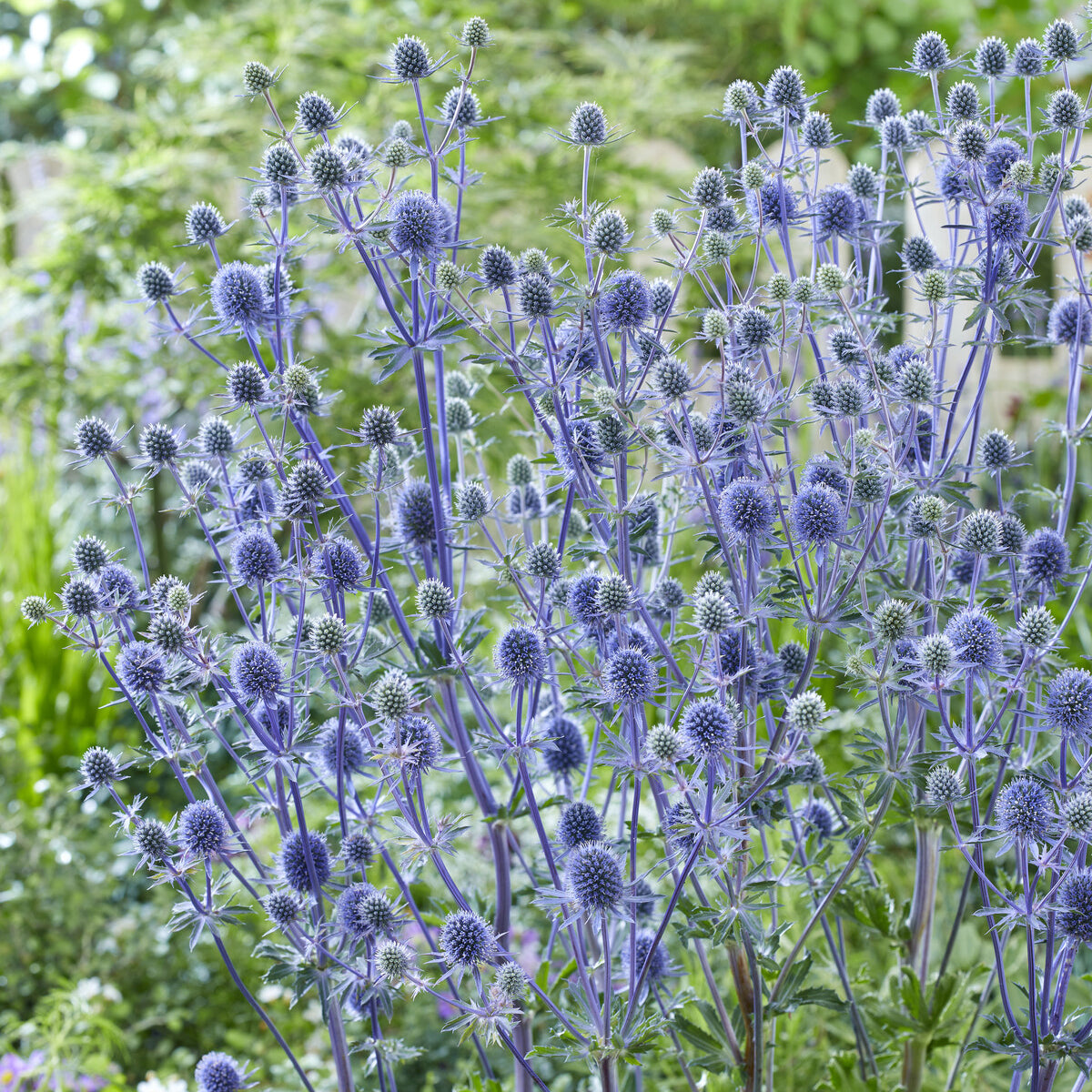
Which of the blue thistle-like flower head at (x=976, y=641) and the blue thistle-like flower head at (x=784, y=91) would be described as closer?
the blue thistle-like flower head at (x=976, y=641)

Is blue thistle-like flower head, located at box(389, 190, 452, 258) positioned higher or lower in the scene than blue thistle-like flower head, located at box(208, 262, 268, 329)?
higher

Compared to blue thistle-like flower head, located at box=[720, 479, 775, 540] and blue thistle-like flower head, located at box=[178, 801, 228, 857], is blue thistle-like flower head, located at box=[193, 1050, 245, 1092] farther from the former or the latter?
blue thistle-like flower head, located at box=[720, 479, 775, 540]

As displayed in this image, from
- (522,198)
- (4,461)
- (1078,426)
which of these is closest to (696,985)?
(1078,426)

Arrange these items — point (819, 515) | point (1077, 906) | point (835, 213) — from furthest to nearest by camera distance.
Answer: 1. point (835, 213)
2. point (819, 515)
3. point (1077, 906)

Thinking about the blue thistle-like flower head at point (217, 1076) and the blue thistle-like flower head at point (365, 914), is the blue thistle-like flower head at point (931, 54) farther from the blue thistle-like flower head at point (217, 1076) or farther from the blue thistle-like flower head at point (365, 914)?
the blue thistle-like flower head at point (217, 1076)

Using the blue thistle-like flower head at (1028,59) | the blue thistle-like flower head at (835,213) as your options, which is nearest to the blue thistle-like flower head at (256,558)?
the blue thistle-like flower head at (835,213)

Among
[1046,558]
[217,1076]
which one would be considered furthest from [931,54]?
[217,1076]

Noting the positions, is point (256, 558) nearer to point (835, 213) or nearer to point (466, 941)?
point (466, 941)

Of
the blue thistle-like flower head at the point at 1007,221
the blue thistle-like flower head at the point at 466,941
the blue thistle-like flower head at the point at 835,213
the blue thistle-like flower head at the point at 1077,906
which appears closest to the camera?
the blue thistle-like flower head at the point at 1077,906

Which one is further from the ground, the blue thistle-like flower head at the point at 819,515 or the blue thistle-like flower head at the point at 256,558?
the blue thistle-like flower head at the point at 819,515

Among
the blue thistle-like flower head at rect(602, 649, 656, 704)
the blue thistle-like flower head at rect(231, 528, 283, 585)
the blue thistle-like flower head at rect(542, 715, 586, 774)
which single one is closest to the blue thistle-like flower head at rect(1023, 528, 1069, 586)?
the blue thistle-like flower head at rect(602, 649, 656, 704)

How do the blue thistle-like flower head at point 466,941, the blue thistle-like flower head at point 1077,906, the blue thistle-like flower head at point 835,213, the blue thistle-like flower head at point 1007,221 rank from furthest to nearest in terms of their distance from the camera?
the blue thistle-like flower head at point 835,213
the blue thistle-like flower head at point 1007,221
the blue thistle-like flower head at point 466,941
the blue thistle-like flower head at point 1077,906

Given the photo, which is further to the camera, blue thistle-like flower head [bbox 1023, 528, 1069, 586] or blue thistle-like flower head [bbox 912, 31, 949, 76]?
blue thistle-like flower head [bbox 912, 31, 949, 76]

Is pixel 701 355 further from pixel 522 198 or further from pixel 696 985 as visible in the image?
pixel 696 985
